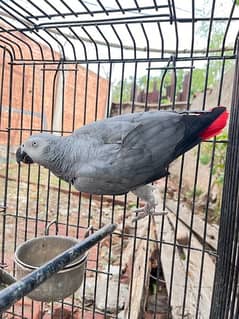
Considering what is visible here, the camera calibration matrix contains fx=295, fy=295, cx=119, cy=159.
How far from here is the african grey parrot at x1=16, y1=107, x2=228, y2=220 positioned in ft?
3.40

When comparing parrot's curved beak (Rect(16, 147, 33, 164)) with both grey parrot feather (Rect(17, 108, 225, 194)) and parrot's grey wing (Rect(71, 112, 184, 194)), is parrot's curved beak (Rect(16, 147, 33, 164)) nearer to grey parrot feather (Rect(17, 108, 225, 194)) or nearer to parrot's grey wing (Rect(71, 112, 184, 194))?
grey parrot feather (Rect(17, 108, 225, 194))

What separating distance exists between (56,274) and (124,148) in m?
0.47

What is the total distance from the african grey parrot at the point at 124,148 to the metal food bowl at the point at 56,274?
0.82 ft

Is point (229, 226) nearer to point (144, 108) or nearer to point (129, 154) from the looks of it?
point (129, 154)

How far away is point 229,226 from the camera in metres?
1.06

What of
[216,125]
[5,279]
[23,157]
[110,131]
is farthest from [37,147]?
[216,125]

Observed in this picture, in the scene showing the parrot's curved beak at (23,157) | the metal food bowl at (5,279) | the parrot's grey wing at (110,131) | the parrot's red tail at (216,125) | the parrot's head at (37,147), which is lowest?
the metal food bowl at (5,279)

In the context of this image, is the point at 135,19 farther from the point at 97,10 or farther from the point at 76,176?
the point at 76,176

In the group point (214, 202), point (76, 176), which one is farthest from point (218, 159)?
point (76, 176)

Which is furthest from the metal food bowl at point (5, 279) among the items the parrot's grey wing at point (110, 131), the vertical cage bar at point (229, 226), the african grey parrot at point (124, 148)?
the vertical cage bar at point (229, 226)

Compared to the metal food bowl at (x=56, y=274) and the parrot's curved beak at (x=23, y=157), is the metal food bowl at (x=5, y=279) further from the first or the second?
the parrot's curved beak at (x=23, y=157)

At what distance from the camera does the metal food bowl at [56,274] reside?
0.92 meters

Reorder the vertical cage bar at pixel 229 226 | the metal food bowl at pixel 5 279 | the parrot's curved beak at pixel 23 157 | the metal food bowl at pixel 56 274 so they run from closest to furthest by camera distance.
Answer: the metal food bowl at pixel 5 279 → the metal food bowl at pixel 56 274 → the vertical cage bar at pixel 229 226 → the parrot's curved beak at pixel 23 157

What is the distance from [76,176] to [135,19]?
2.12 feet
